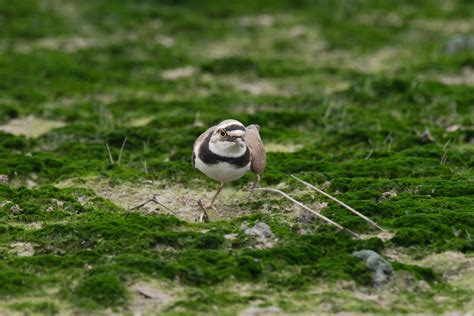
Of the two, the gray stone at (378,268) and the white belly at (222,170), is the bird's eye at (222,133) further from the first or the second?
the gray stone at (378,268)

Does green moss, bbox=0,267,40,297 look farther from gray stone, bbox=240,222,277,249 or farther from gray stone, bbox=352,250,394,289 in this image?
gray stone, bbox=352,250,394,289

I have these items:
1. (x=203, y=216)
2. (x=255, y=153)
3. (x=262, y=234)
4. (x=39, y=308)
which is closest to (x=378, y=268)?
(x=262, y=234)

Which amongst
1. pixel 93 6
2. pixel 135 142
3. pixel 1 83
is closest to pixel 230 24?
pixel 93 6

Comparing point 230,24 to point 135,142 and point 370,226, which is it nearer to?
point 135,142

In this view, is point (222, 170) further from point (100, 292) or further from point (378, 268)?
point (100, 292)

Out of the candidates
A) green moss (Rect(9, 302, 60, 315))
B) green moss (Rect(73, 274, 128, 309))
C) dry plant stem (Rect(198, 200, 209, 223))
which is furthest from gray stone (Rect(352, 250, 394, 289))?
green moss (Rect(9, 302, 60, 315))

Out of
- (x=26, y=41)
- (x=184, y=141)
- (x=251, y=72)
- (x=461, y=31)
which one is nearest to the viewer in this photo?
(x=184, y=141)

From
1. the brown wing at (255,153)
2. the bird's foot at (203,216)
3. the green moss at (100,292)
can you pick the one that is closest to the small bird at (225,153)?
the brown wing at (255,153)
